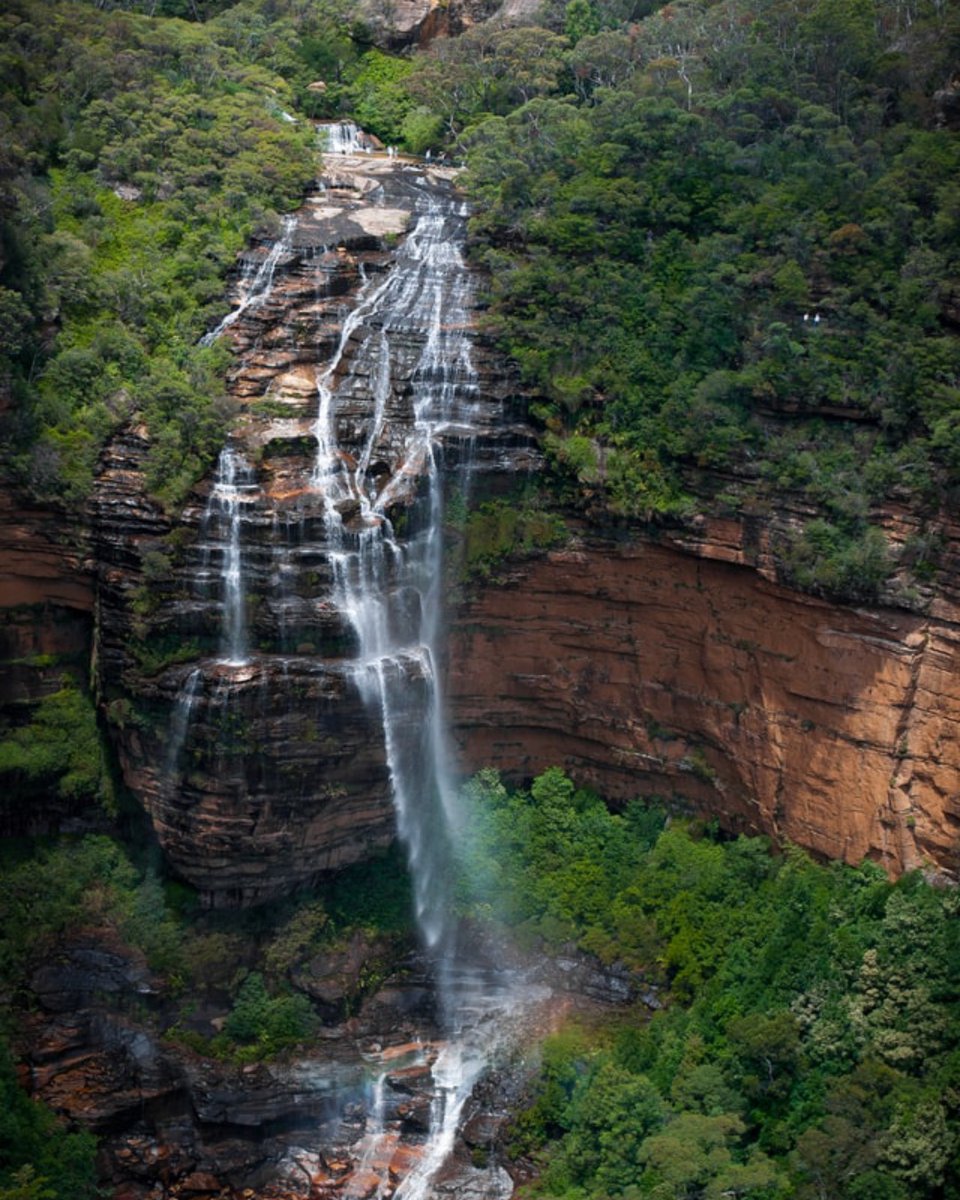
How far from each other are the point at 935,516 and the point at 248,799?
14539 mm

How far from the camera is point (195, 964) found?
107 feet

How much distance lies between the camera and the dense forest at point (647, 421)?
2845cm

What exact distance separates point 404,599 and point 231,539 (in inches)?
154

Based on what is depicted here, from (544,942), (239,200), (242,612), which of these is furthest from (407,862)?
(239,200)

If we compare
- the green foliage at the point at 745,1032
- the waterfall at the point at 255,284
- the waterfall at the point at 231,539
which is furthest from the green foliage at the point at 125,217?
the green foliage at the point at 745,1032

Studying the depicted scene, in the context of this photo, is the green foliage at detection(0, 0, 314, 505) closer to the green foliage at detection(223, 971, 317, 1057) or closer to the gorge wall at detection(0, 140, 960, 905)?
the gorge wall at detection(0, 140, 960, 905)

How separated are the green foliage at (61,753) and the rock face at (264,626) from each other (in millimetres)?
1290

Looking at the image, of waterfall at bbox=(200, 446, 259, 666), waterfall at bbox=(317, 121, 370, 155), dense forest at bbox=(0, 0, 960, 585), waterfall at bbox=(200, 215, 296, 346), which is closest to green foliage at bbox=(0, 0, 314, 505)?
dense forest at bbox=(0, 0, 960, 585)

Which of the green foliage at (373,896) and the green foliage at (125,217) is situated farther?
the green foliage at (373,896)

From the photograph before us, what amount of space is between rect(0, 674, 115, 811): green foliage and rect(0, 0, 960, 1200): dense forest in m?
0.07

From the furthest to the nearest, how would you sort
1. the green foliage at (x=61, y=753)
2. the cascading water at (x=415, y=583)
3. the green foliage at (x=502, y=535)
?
the green foliage at (x=502, y=535) → the green foliage at (x=61, y=753) → the cascading water at (x=415, y=583)

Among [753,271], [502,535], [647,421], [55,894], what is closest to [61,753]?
[55,894]

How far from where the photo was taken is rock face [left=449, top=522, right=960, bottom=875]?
31078 millimetres

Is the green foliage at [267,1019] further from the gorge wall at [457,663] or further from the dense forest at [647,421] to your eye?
the gorge wall at [457,663]
